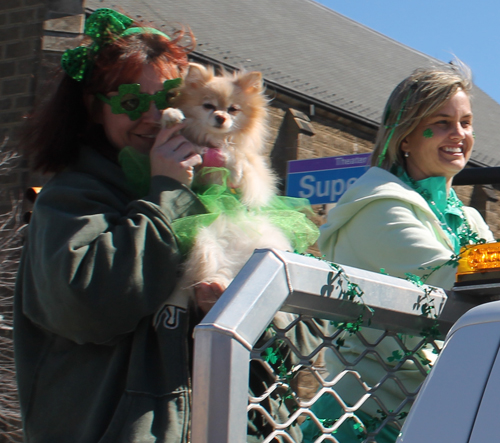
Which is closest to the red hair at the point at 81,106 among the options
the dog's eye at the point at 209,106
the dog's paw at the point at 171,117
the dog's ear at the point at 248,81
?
the dog's paw at the point at 171,117

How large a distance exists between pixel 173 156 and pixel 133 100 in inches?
8.7

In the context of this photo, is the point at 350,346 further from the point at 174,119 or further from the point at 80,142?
the point at 80,142

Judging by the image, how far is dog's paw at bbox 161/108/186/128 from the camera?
2047 millimetres

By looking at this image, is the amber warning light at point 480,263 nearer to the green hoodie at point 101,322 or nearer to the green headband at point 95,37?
the green hoodie at point 101,322

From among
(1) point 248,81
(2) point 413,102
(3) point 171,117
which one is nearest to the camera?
(3) point 171,117

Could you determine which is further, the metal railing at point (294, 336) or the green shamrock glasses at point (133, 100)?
the green shamrock glasses at point (133, 100)

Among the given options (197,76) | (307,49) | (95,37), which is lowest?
(307,49)

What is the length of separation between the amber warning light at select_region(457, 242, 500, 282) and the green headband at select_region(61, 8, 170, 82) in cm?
116

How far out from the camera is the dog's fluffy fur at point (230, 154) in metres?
1.99

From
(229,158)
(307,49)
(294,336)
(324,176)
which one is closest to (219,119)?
(229,158)

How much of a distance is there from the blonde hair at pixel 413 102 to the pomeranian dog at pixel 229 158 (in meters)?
0.46

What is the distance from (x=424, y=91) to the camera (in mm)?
2627

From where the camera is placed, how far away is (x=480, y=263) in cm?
160

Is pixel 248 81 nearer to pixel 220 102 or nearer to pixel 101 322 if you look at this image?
pixel 220 102
